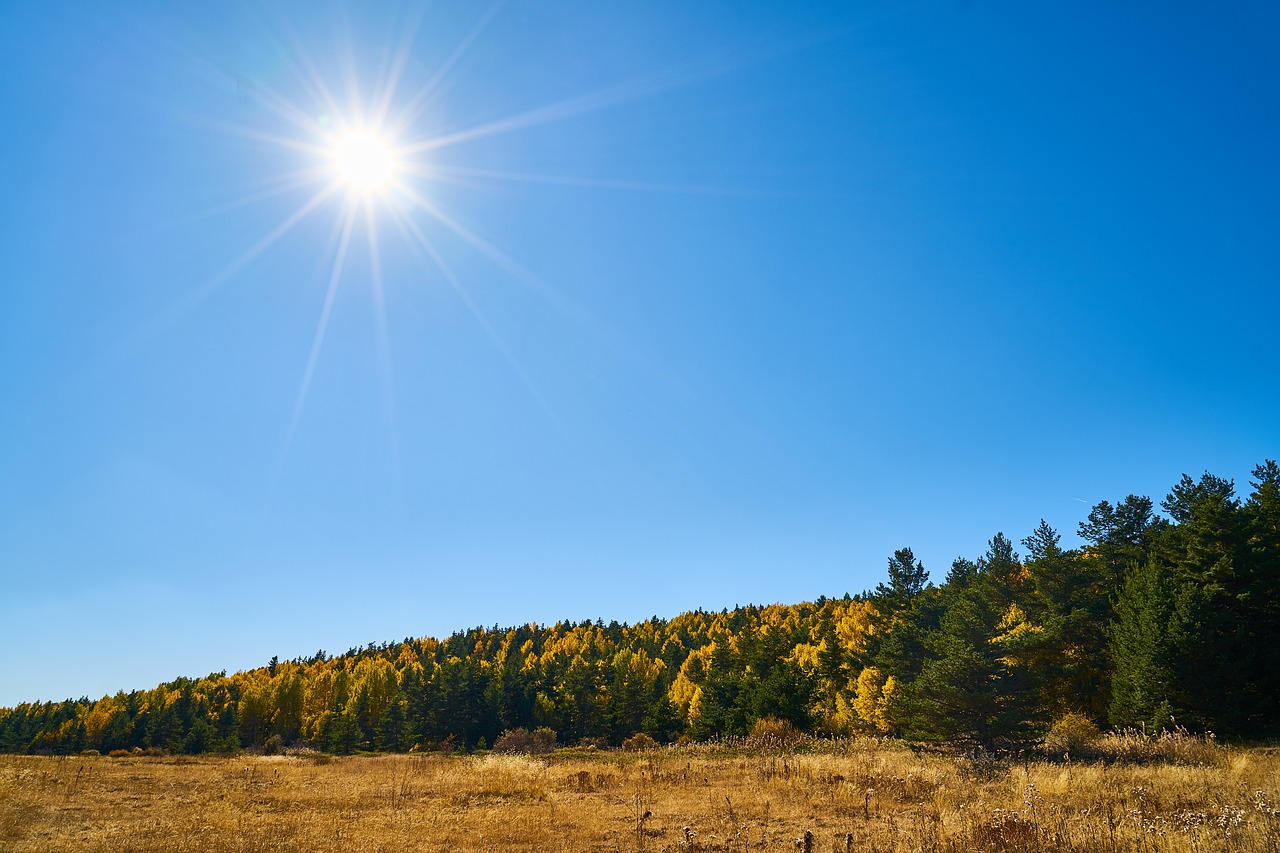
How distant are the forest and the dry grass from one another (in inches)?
163

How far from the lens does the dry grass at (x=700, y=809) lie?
9.70 m

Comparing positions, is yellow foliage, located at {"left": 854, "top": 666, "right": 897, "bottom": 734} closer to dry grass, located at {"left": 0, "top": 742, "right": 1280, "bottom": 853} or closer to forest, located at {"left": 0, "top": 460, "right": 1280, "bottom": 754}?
Answer: forest, located at {"left": 0, "top": 460, "right": 1280, "bottom": 754}

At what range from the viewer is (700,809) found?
14.6 metres

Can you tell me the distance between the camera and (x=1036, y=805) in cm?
1188

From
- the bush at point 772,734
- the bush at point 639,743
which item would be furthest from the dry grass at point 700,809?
the bush at point 639,743

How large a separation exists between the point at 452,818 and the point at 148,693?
151m

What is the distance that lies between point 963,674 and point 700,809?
1188cm

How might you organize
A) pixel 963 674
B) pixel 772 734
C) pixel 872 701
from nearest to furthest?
pixel 963 674 < pixel 772 734 < pixel 872 701

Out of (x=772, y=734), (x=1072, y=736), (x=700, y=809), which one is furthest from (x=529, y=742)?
(x=700, y=809)

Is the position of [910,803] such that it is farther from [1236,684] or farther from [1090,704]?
[1090,704]

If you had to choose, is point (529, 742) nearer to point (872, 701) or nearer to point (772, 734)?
point (772, 734)

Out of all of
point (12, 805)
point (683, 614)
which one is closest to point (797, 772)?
point (12, 805)

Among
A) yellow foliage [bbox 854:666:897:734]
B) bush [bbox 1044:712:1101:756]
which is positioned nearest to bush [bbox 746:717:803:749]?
yellow foliage [bbox 854:666:897:734]

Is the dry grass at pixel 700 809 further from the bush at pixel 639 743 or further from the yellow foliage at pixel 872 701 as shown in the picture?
the bush at pixel 639 743
